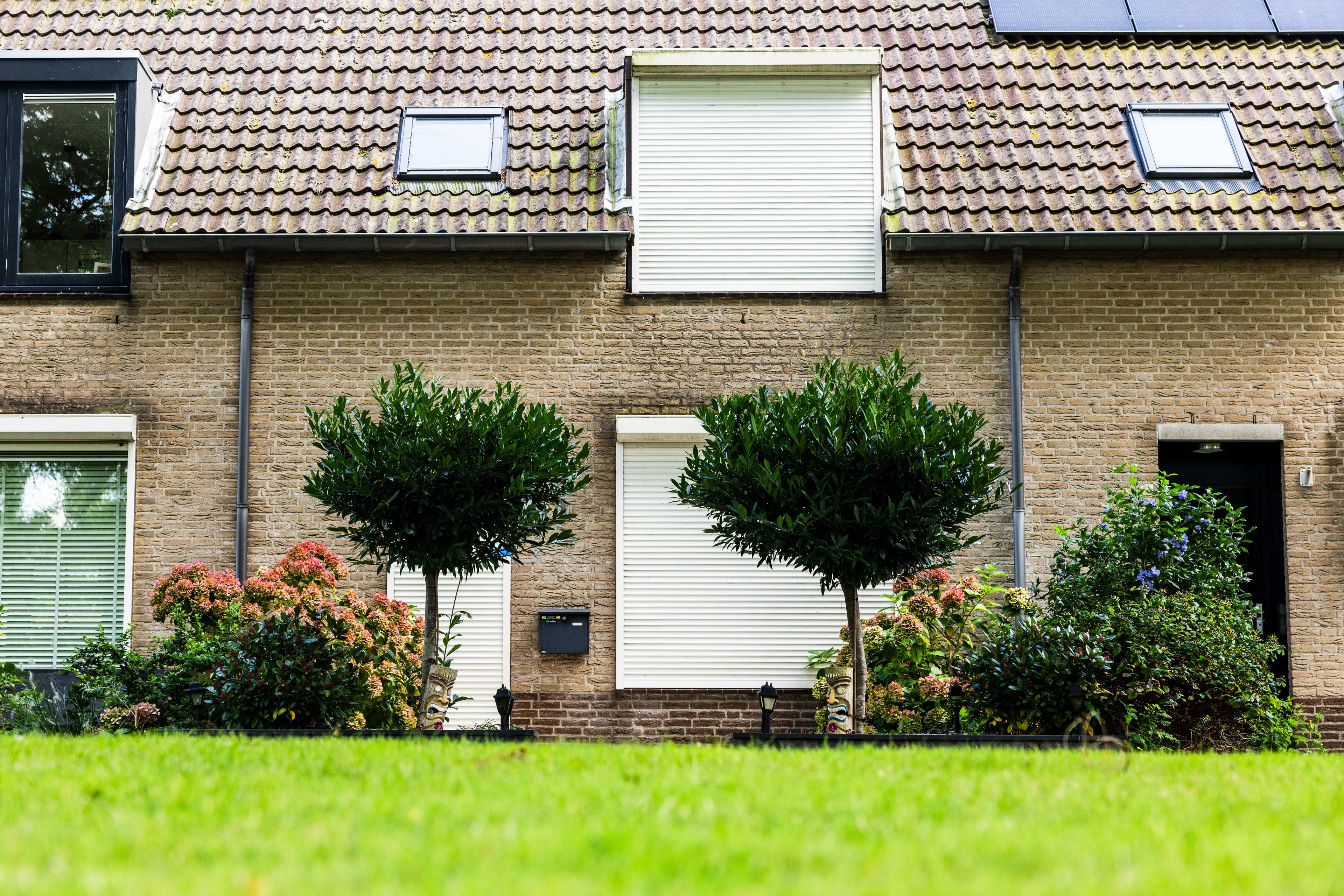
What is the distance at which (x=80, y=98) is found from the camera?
38.1 feet

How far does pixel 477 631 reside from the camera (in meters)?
10.9

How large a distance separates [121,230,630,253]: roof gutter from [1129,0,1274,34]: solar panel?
6666 mm

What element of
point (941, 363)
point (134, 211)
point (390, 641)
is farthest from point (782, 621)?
point (134, 211)

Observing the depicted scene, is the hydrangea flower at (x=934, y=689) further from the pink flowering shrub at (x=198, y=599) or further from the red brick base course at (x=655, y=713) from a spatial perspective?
the pink flowering shrub at (x=198, y=599)

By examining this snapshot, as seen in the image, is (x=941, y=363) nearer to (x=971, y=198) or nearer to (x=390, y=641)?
(x=971, y=198)

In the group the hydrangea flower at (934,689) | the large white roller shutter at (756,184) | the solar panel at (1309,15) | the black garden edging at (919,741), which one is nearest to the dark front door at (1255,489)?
the large white roller shutter at (756,184)

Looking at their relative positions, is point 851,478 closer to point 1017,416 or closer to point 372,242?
point 1017,416

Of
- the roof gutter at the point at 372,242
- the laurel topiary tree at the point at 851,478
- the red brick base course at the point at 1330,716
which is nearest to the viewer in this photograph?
the laurel topiary tree at the point at 851,478

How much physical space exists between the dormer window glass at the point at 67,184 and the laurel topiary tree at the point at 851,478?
707 centimetres

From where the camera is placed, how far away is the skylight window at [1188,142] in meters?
11.5

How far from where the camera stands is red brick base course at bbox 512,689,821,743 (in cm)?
1073

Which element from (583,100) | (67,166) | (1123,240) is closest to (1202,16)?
(1123,240)

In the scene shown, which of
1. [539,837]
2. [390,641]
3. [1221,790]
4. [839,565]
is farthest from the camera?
[390,641]

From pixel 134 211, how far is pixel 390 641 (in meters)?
5.15
